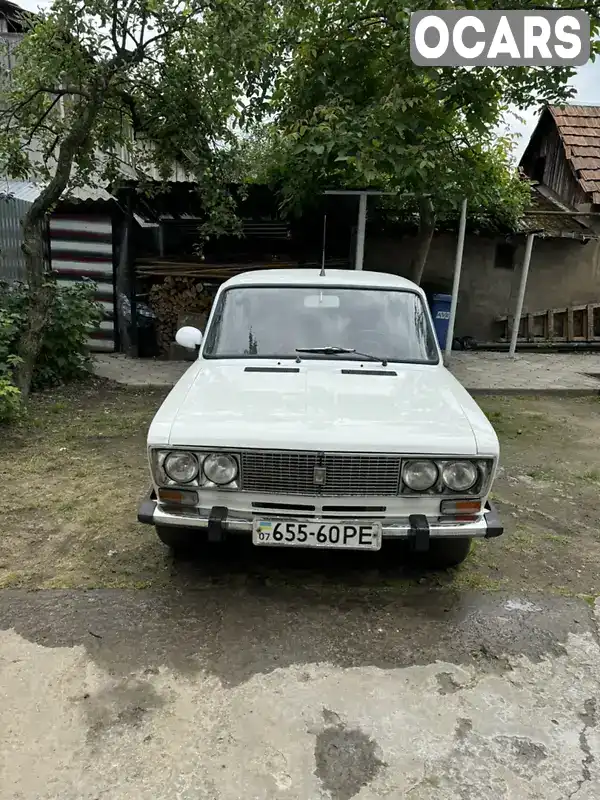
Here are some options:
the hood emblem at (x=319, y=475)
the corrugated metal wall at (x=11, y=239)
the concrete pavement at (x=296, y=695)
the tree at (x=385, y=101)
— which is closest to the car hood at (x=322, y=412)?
the hood emblem at (x=319, y=475)

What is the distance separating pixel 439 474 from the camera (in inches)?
126

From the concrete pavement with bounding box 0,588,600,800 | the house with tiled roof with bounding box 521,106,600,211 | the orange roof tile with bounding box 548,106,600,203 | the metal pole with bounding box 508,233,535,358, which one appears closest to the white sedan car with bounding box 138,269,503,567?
the concrete pavement with bounding box 0,588,600,800

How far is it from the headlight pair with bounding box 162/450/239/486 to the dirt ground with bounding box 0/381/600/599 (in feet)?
2.56

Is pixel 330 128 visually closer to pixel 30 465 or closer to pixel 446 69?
pixel 446 69

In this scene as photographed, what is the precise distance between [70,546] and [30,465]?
1.74m

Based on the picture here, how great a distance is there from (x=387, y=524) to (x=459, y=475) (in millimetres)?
448

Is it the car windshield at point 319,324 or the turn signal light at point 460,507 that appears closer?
the turn signal light at point 460,507

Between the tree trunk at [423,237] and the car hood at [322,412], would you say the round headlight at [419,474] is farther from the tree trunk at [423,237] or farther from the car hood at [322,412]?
the tree trunk at [423,237]

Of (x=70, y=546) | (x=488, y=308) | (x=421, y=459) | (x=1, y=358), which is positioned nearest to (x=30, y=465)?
(x=70, y=546)

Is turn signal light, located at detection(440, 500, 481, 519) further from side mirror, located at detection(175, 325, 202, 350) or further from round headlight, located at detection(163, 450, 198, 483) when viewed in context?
side mirror, located at detection(175, 325, 202, 350)

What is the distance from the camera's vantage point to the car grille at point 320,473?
316 cm

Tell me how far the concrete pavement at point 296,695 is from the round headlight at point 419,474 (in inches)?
30.0

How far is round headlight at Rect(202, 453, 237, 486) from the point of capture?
3215 mm

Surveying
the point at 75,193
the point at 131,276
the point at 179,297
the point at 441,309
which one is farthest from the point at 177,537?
the point at 441,309
